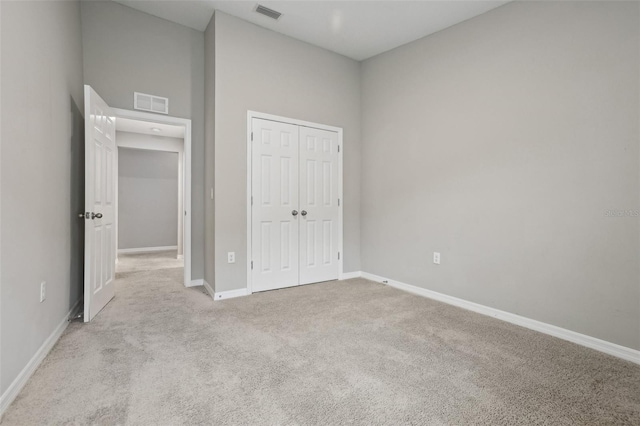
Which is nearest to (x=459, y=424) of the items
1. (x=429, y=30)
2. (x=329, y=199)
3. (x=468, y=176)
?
(x=468, y=176)

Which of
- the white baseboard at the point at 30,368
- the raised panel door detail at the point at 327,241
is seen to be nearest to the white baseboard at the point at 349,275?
the raised panel door detail at the point at 327,241

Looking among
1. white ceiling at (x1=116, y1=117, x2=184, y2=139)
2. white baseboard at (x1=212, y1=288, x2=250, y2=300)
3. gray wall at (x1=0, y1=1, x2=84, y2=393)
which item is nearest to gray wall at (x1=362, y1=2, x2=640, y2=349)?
white baseboard at (x1=212, y1=288, x2=250, y2=300)

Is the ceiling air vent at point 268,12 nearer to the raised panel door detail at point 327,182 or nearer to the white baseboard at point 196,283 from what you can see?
the raised panel door detail at point 327,182

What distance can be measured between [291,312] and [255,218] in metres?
1.17

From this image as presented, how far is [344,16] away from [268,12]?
79cm

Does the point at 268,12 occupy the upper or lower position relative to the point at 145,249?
upper

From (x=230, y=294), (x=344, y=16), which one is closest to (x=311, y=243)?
(x=230, y=294)

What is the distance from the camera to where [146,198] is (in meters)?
7.25

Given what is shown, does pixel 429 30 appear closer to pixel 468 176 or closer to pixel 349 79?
pixel 349 79

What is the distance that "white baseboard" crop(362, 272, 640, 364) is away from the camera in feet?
7.32

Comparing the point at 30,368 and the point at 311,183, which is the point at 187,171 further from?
the point at 30,368

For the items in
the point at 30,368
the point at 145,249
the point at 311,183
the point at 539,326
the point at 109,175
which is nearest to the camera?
the point at 30,368

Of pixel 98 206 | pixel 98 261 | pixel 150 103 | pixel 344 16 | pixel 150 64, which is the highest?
pixel 344 16

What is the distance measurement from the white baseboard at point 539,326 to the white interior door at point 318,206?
100 centimetres
